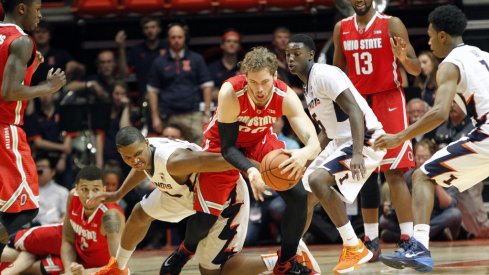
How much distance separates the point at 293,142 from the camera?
10.4m

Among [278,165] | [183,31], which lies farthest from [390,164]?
[183,31]

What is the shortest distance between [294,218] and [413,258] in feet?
2.73

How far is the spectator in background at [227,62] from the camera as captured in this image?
11.0 m

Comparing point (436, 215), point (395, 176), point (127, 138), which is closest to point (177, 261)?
point (127, 138)

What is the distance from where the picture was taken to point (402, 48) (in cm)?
686

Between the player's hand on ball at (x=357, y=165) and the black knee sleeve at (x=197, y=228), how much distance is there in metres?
0.98

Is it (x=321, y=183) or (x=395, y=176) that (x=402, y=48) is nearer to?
(x=395, y=176)

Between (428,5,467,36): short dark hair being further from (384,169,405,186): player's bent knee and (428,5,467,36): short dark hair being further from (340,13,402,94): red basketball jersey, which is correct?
(384,169,405,186): player's bent knee

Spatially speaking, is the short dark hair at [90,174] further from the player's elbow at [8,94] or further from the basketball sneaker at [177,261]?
the player's elbow at [8,94]

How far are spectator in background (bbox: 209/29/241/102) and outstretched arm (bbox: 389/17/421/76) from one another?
3.86 metres

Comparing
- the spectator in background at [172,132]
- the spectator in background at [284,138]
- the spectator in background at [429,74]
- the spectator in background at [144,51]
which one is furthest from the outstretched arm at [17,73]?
the spectator in background at [429,74]

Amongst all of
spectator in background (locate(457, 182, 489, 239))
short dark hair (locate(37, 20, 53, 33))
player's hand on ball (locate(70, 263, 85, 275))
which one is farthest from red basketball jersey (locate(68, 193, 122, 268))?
short dark hair (locate(37, 20, 53, 33))

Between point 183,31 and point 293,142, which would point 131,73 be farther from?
point 293,142

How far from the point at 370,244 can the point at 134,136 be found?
2165 mm
